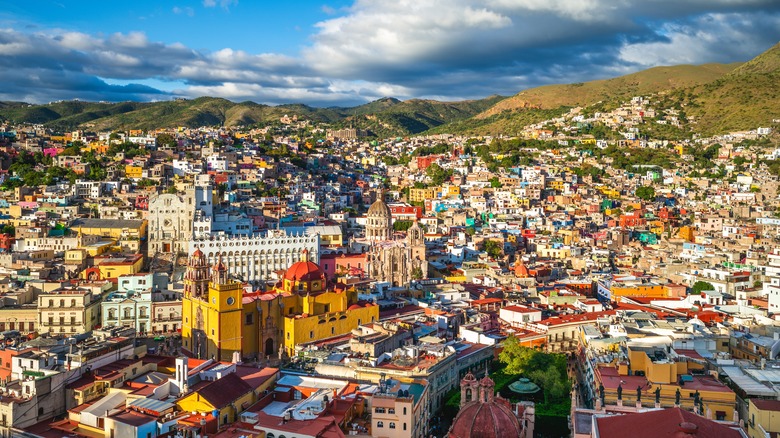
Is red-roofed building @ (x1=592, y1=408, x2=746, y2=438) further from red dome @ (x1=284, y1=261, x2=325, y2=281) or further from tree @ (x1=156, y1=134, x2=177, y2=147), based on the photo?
tree @ (x1=156, y1=134, x2=177, y2=147)

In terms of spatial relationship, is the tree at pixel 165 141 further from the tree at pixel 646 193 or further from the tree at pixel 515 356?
the tree at pixel 515 356

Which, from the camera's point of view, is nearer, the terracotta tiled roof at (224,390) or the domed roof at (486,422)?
the domed roof at (486,422)

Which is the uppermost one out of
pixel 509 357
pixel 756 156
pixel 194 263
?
pixel 756 156

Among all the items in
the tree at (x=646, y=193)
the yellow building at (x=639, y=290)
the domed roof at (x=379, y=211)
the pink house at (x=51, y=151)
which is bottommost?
the yellow building at (x=639, y=290)

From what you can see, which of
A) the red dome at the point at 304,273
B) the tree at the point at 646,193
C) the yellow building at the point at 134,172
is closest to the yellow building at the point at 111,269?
the red dome at the point at 304,273

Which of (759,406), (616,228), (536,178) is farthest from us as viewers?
(536,178)

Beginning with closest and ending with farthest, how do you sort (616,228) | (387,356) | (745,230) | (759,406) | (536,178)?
1. (759,406)
2. (387,356)
3. (745,230)
4. (616,228)
5. (536,178)

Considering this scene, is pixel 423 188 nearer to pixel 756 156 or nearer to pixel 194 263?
pixel 756 156

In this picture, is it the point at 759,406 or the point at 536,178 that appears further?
the point at 536,178

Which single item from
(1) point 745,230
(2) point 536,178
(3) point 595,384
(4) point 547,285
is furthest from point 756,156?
(3) point 595,384
